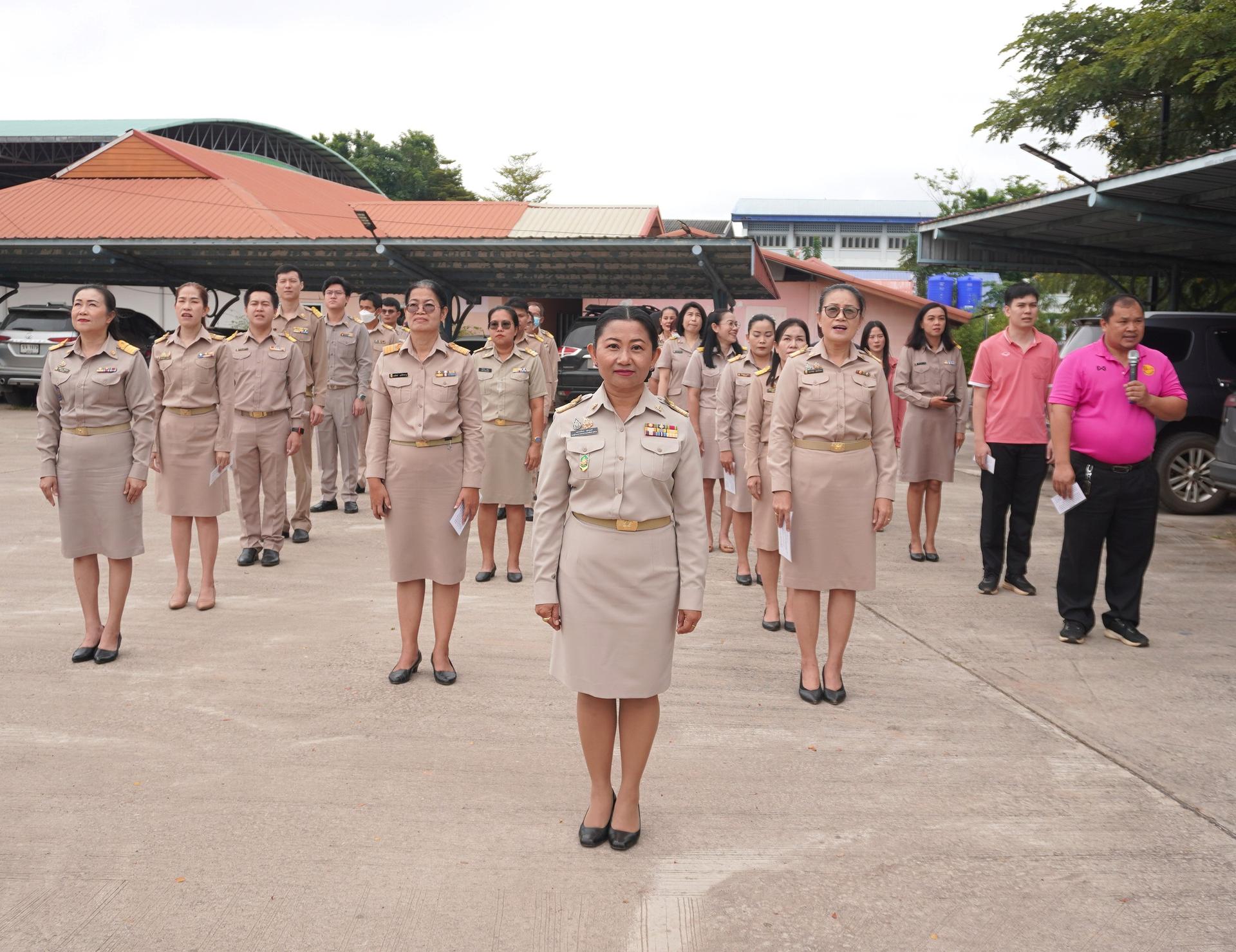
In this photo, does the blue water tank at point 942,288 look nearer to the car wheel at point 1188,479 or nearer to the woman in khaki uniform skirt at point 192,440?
the car wheel at point 1188,479

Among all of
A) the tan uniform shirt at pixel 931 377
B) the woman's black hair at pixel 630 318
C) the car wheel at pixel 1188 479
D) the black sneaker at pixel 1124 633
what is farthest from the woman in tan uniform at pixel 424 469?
the car wheel at pixel 1188 479

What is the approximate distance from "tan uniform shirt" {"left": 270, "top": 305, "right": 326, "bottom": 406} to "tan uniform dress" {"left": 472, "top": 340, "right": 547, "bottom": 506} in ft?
5.24

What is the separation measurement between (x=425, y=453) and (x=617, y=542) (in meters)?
2.01

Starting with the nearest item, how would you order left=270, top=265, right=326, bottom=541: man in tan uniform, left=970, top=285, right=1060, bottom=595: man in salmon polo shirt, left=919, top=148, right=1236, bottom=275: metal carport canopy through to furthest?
left=970, top=285, right=1060, bottom=595: man in salmon polo shirt < left=270, top=265, right=326, bottom=541: man in tan uniform < left=919, top=148, right=1236, bottom=275: metal carport canopy

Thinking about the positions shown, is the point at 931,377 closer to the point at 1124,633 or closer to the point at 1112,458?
the point at 1112,458

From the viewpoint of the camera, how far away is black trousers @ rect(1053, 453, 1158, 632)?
5.62 meters

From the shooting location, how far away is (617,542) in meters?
3.23

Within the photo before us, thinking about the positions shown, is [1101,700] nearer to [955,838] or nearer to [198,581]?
[955,838]

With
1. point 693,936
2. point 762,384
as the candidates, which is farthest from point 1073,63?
point 693,936

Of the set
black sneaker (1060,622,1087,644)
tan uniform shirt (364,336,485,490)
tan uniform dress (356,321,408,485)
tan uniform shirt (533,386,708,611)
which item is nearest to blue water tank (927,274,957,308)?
tan uniform dress (356,321,408,485)

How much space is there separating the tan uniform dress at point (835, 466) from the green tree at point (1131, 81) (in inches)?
409

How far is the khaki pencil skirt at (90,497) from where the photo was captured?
514 cm

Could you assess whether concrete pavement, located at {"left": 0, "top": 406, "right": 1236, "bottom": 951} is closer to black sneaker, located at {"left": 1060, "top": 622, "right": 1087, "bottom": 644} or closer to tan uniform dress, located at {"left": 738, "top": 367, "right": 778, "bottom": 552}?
black sneaker, located at {"left": 1060, "top": 622, "right": 1087, "bottom": 644}

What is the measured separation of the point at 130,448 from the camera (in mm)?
5266
